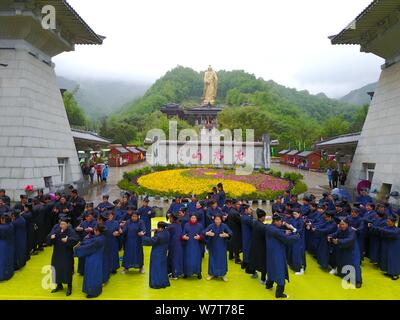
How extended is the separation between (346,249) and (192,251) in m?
3.48

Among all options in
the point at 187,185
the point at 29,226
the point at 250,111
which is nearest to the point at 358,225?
the point at 29,226

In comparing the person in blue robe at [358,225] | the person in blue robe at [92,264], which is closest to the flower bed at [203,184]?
the person in blue robe at [358,225]

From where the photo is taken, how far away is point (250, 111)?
50.4 metres

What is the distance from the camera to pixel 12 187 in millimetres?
13367

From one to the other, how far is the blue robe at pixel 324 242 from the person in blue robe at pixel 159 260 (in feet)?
12.7

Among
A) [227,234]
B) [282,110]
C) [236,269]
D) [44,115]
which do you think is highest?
[282,110]

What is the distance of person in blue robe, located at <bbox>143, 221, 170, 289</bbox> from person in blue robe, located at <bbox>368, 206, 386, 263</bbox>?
16.9ft

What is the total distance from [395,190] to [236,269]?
9.22 metres

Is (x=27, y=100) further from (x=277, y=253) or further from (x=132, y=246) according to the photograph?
(x=277, y=253)

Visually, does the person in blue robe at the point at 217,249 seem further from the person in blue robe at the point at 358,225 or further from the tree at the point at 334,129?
the tree at the point at 334,129

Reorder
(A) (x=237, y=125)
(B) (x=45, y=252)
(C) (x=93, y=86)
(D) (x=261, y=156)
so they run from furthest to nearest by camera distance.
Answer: (C) (x=93, y=86) → (A) (x=237, y=125) → (D) (x=261, y=156) → (B) (x=45, y=252)

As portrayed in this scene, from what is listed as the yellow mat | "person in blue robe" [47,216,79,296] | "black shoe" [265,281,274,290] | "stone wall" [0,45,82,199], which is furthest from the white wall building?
"black shoe" [265,281,274,290]

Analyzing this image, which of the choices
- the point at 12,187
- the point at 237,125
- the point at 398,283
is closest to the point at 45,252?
the point at 12,187

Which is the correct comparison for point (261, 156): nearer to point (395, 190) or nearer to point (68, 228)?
point (395, 190)
